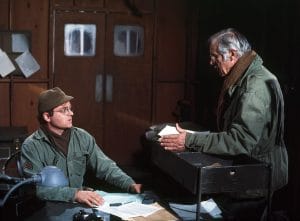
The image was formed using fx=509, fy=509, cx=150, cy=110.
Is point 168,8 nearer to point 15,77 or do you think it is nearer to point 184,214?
point 15,77

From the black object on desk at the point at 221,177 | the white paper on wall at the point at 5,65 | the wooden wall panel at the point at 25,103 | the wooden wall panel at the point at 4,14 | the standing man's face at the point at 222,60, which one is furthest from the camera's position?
the wooden wall panel at the point at 25,103

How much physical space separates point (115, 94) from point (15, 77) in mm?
1360

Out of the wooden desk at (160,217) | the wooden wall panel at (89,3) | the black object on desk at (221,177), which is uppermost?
the wooden wall panel at (89,3)

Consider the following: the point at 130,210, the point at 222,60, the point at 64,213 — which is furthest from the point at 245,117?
the point at 64,213

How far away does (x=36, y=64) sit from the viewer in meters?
6.80

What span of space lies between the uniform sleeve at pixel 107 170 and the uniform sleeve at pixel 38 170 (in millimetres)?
433

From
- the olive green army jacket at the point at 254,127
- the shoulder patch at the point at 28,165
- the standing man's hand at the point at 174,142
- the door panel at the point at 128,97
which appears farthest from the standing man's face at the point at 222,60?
the door panel at the point at 128,97

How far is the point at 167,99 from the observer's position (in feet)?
23.9

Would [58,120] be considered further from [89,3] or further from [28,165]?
[89,3]

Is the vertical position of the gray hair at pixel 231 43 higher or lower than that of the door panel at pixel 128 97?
higher

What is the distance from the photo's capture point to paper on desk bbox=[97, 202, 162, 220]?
9.72ft

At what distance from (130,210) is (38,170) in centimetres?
77

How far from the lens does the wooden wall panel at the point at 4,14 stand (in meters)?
6.60

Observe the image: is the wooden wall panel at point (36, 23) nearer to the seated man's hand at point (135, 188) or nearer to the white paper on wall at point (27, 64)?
the white paper on wall at point (27, 64)
